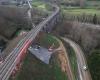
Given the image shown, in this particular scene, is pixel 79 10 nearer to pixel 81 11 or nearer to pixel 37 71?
pixel 81 11

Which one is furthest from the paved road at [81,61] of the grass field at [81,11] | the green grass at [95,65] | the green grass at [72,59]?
the grass field at [81,11]

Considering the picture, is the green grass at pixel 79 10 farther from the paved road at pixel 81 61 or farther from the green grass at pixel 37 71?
the green grass at pixel 37 71

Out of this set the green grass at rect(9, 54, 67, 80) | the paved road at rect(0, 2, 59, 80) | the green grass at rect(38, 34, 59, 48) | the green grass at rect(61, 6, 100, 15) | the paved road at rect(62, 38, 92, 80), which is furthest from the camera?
the green grass at rect(61, 6, 100, 15)

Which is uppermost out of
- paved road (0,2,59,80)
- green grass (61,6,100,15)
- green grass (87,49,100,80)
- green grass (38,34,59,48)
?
paved road (0,2,59,80)

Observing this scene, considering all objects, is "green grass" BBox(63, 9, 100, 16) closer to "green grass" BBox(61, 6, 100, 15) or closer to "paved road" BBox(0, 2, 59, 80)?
"green grass" BBox(61, 6, 100, 15)

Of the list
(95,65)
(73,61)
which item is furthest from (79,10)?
(95,65)

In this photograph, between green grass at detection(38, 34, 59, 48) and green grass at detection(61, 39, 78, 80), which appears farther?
green grass at detection(38, 34, 59, 48)

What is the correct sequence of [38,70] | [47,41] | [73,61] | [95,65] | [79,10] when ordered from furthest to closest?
[79,10] → [47,41] → [73,61] → [95,65] → [38,70]

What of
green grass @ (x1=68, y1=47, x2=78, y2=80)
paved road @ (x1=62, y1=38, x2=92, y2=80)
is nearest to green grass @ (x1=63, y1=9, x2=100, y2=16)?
paved road @ (x1=62, y1=38, x2=92, y2=80)

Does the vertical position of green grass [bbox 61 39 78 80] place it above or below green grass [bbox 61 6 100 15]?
above

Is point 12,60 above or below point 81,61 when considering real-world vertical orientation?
above
